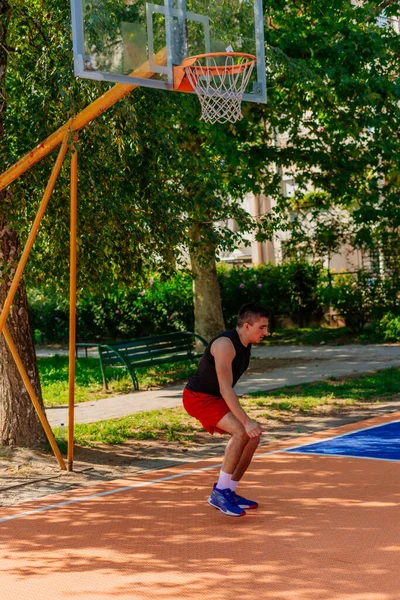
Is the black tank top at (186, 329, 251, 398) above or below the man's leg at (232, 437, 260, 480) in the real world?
above

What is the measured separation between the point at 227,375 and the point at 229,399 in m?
0.20

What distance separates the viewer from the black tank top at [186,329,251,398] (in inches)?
297

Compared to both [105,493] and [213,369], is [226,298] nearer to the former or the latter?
[105,493]

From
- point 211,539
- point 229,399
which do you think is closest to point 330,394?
point 229,399

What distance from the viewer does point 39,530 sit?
748 centimetres

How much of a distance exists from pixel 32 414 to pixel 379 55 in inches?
388

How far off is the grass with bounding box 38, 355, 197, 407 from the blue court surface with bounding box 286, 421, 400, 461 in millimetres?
5869

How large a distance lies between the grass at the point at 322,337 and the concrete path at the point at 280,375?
0.88m

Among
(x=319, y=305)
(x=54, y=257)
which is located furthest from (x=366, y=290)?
(x=54, y=257)

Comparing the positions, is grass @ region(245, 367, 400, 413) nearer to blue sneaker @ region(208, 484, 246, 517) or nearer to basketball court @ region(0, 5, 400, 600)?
basketball court @ region(0, 5, 400, 600)

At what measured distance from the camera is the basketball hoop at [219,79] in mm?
8906

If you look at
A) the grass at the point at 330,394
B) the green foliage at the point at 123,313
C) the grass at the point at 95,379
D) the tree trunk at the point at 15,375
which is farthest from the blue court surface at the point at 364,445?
the green foliage at the point at 123,313

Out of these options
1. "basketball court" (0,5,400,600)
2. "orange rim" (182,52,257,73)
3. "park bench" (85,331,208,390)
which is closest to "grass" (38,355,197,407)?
"park bench" (85,331,208,390)

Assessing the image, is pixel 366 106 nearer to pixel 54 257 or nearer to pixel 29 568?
pixel 54 257
